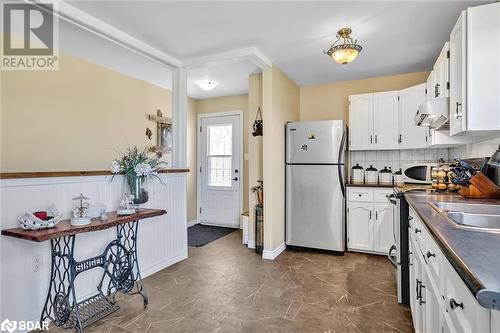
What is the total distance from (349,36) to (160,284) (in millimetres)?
3090

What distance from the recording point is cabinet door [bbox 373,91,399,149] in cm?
378

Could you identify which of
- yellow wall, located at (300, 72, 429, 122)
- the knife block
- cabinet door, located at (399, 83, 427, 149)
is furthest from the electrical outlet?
cabinet door, located at (399, 83, 427, 149)

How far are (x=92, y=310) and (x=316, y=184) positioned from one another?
278 cm

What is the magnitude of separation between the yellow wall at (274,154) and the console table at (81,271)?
1.48 metres

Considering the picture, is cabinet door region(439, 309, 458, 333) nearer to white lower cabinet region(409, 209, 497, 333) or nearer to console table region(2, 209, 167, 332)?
white lower cabinet region(409, 209, 497, 333)

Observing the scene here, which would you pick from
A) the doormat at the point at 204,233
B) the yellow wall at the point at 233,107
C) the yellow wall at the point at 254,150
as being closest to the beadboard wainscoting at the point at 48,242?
the doormat at the point at 204,233

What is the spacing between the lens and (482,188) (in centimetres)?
216

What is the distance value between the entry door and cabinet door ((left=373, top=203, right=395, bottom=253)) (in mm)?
2415

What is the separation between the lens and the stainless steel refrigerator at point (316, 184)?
12.2 ft

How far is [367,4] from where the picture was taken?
7.56 feet

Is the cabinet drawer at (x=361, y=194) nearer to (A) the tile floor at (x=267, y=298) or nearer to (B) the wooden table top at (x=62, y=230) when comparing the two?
(A) the tile floor at (x=267, y=298)

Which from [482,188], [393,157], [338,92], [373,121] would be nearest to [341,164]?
[373,121]

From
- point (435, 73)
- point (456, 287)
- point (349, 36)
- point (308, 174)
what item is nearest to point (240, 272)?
point (308, 174)

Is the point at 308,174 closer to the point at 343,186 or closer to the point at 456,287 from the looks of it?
the point at 343,186
